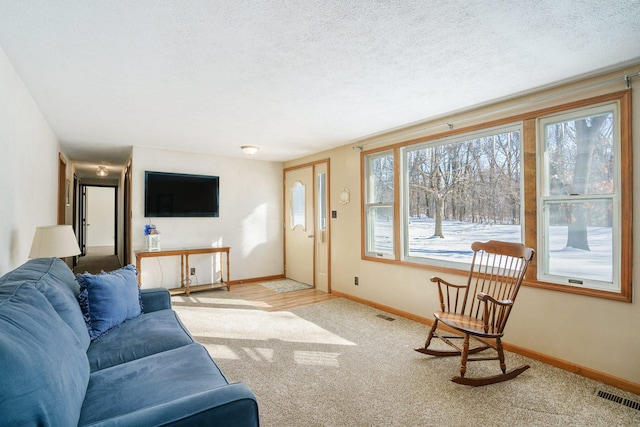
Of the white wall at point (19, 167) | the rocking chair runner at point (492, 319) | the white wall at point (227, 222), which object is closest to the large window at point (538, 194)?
the rocking chair runner at point (492, 319)

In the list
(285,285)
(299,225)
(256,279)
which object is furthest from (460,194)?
(256,279)

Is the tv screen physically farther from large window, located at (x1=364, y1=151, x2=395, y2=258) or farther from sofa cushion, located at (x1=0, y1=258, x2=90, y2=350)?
sofa cushion, located at (x1=0, y1=258, x2=90, y2=350)

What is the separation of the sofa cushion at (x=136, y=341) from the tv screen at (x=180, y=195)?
10.2ft

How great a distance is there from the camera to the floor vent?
2.14 m

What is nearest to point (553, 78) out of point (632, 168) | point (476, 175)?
point (632, 168)

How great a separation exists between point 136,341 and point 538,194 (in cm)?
326

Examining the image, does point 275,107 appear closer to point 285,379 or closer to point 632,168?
point 285,379

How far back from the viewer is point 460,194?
3572mm

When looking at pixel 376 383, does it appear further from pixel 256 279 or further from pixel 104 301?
pixel 256 279

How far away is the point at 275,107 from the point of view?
10.6 feet

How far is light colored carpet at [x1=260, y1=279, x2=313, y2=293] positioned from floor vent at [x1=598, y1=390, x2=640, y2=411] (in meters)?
3.87

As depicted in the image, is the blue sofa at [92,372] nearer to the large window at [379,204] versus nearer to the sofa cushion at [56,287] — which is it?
the sofa cushion at [56,287]

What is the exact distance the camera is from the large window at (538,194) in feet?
8.16

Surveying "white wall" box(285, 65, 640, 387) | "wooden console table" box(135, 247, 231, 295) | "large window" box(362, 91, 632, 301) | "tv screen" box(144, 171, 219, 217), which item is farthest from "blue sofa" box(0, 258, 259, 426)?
"tv screen" box(144, 171, 219, 217)
